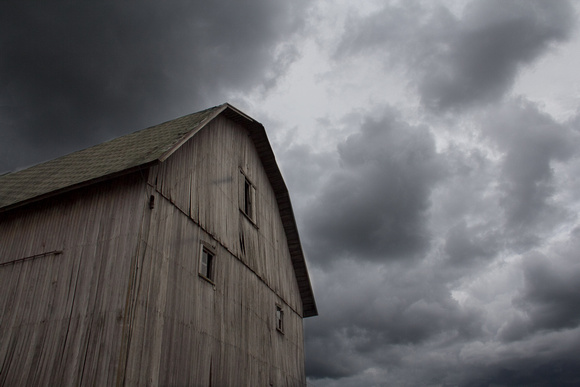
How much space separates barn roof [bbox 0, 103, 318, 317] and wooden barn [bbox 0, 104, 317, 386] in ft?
0.27

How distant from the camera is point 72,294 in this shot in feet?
32.9

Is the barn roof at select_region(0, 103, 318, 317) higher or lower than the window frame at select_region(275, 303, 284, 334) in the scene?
higher

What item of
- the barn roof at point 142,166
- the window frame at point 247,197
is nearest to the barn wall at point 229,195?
the window frame at point 247,197

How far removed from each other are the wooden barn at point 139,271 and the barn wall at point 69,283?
0.10ft

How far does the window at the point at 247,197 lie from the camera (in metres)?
16.4

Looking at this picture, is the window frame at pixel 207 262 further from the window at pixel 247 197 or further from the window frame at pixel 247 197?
the window at pixel 247 197

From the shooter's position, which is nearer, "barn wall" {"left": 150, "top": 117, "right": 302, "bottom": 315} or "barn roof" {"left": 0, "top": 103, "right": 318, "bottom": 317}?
"barn roof" {"left": 0, "top": 103, "right": 318, "bottom": 317}

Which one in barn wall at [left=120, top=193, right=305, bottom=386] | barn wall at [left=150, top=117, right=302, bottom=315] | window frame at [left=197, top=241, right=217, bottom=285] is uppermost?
barn wall at [left=150, top=117, right=302, bottom=315]

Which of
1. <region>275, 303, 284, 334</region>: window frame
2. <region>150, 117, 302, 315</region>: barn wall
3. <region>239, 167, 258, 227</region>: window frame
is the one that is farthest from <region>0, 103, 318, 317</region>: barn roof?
<region>275, 303, 284, 334</region>: window frame

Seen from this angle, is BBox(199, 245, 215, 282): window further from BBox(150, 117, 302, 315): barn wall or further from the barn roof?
the barn roof

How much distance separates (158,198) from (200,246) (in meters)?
2.11

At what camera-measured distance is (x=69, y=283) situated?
33.6 ft

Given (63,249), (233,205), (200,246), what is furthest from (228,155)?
(63,249)

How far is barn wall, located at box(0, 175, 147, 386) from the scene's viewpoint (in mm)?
9070
